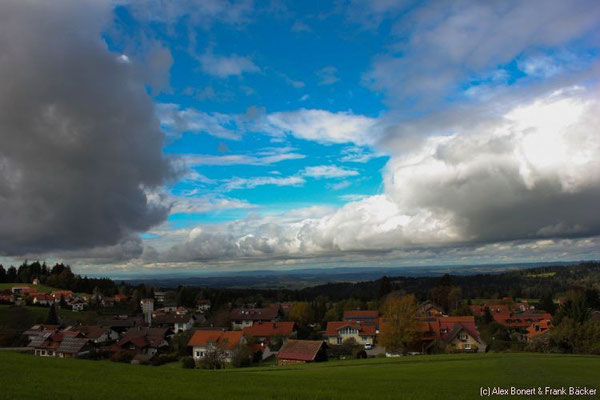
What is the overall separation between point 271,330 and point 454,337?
28675mm

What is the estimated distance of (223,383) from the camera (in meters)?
19.9

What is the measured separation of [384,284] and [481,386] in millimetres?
91393

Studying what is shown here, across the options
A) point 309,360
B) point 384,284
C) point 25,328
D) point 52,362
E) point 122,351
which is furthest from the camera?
point 384,284

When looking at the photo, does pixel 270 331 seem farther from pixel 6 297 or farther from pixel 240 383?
pixel 6 297

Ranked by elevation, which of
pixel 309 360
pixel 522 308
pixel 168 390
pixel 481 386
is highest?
pixel 168 390

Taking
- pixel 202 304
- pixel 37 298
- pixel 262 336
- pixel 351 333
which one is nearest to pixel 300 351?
pixel 262 336

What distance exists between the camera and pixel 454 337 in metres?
57.5

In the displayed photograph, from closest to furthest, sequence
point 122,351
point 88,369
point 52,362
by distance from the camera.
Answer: point 88,369
point 52,362
point 122,351

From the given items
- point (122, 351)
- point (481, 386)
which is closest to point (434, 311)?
point (122, 351)

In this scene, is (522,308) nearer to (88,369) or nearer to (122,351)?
(122,351)

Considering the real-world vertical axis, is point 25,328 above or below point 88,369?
below

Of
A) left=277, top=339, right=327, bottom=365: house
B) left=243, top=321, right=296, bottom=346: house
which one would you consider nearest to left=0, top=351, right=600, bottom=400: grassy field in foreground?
left=277, top=339, right=327, bottom=365: house

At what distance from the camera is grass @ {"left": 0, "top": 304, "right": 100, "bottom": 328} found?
88.2m

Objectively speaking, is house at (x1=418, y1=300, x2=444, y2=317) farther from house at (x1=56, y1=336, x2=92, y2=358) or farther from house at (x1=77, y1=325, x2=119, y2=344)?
house at (x1=56, y1=336, x2=92, y2=358)
